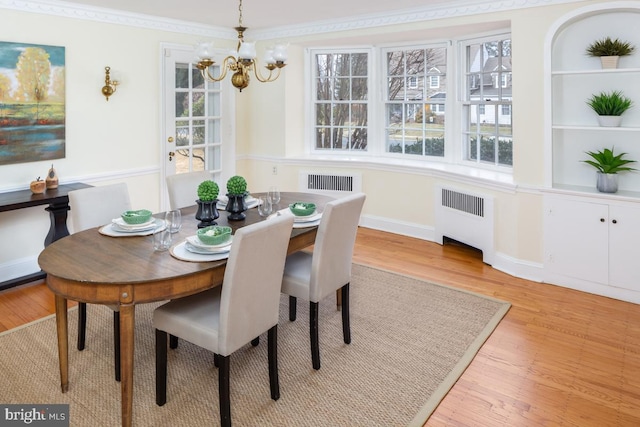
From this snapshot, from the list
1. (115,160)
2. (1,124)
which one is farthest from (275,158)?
(1,124)

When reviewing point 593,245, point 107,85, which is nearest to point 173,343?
point 107,85

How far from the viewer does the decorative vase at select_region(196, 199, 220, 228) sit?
271 centimetres

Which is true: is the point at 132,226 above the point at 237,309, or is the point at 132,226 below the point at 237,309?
above

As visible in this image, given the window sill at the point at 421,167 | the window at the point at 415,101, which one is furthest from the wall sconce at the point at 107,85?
the window at the point at 415,101

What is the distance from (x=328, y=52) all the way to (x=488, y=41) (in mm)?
1978

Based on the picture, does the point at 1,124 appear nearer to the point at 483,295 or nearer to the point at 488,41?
the point at 483,295

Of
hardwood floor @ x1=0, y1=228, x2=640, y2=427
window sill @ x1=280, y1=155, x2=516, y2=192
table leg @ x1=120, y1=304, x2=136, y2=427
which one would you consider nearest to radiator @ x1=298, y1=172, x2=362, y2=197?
window sill @ x1=280, y1=155, x2=516, y2=192

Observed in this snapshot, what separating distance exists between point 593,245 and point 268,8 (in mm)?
3557

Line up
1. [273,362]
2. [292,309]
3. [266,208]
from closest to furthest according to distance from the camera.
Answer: [273,362]
[266,208]
[292,309]

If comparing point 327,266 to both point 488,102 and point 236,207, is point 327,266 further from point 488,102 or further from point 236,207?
point 488,102

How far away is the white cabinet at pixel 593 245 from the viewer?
3455 millimetres

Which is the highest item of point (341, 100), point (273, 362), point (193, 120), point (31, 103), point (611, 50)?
point (341, 100)

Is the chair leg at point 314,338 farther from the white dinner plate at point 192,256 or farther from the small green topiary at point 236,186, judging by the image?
the small green topiary at point 236,186

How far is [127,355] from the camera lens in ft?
6.56
